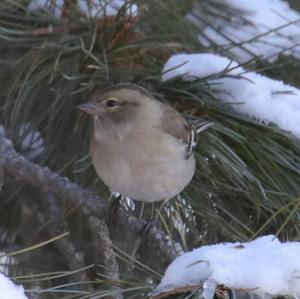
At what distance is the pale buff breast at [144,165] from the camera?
2.23 metres

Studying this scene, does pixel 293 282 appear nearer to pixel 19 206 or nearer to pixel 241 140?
pixel 241 140

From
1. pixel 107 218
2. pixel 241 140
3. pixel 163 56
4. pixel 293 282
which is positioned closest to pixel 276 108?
pixel 241 140

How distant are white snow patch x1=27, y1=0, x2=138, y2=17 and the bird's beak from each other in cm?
21

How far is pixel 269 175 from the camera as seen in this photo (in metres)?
2.03

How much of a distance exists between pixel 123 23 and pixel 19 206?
67 cm

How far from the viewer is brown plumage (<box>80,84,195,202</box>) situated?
2.23m

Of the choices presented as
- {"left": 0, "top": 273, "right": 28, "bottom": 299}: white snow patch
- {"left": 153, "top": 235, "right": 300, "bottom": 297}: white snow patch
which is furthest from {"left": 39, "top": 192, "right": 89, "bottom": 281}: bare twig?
{"left": 0, "top": 273, "right": 28, "bottom": 299}: white snow patch

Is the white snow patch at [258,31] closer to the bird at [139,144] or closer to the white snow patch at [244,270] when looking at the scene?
the bird at [139,144]

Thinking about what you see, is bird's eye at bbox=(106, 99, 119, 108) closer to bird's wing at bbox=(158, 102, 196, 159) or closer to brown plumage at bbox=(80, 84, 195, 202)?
brown plumage at bbox=(80, 84, 195, 202)

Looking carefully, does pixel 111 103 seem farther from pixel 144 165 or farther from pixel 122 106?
pixel 144 165

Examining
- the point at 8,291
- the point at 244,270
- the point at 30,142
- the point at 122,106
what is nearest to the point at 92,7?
the point at 30,142

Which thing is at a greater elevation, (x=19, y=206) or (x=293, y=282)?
(x=293, y=282)

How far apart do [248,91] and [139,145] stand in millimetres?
531

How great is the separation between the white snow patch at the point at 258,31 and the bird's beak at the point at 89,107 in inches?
12.2
